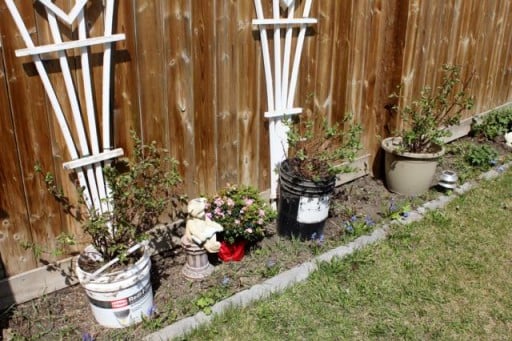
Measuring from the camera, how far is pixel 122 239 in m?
3.02

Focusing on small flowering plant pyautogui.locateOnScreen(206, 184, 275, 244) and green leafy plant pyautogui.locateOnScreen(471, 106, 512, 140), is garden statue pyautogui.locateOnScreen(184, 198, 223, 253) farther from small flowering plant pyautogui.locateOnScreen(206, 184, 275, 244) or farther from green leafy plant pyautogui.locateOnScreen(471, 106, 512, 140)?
green leafy plant pyautogui.locateOnScreen(471, 106, 512, 140)

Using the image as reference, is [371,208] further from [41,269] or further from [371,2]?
[41,269]

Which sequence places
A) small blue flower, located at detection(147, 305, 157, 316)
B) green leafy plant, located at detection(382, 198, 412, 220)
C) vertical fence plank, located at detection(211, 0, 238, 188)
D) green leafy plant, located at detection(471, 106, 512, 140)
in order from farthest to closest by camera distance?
green leafy plant, located at detection(471, 106, 512, 140), green leafy plant, located at detection(382, 198, 412, 220), vertical fence plank, located at detection(211, 0, 238, 188), small blue flower, located at detection(147, 305, 157, 316)

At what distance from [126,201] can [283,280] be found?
110cm

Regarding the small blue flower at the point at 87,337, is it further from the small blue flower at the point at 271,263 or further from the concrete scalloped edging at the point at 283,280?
the small blue flower at the point at 271,263

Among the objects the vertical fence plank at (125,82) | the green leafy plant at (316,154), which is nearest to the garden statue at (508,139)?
the green leafy plant at (316,154)

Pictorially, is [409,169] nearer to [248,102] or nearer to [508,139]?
[248,102]

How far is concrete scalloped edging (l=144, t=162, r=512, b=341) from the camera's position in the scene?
2848 mm

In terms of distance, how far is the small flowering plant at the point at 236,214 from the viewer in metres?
3.36

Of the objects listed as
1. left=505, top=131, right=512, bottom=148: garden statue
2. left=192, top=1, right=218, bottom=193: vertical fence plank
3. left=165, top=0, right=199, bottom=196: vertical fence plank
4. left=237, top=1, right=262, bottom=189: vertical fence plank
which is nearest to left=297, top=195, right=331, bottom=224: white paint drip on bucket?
left=237, top=1, right=262, bottom=189: vertical fence plank

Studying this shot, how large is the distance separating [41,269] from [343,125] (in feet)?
8.88

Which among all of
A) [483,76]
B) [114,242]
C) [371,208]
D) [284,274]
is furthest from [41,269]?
[483,76]

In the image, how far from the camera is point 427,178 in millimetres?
4531

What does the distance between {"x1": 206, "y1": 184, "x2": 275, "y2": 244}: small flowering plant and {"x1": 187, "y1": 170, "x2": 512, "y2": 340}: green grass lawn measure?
18.5 inches
